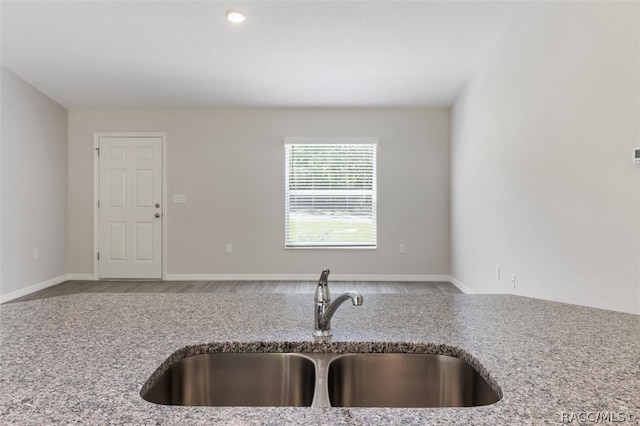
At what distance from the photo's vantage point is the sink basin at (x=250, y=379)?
86 centimetres

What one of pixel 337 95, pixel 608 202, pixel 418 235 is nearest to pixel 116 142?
pixel 337 95

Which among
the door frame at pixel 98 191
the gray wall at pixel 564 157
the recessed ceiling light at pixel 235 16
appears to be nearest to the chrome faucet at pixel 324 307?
the gray wall at pixel 564 157

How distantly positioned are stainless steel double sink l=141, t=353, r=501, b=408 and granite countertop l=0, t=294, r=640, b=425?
30 millimetres

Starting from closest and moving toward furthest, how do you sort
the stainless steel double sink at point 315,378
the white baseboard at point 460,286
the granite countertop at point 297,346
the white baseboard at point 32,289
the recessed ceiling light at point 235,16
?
1. the granite countertop at point 297,346
2. the stainless steel double sink at point 315,378
3. the recessed ceiling light at point 235,16
4. the white baseboard at point 32,289
5. the white baseboard at point 460,286

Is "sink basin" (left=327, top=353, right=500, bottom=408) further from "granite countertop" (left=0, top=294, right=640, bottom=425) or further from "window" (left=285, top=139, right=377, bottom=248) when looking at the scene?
"window" (left=285, top=139, right=377, bottom=248)

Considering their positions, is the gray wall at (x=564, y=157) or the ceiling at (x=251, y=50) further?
the ceiling at (x=251, y=50)

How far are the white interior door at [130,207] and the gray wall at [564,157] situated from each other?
13.9ft

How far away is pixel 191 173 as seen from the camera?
5.44 m

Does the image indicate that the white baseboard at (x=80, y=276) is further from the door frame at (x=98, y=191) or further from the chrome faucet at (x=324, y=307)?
the chrome faucet at (x=324, y=307)

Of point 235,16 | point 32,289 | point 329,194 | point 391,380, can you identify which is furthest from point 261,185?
point 391,380

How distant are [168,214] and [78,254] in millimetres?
1409

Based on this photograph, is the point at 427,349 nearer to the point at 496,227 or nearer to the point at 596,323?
the point at 596,323

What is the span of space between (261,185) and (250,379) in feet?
15.2

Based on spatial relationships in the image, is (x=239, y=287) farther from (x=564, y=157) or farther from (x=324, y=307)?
(x=324, y=307)
